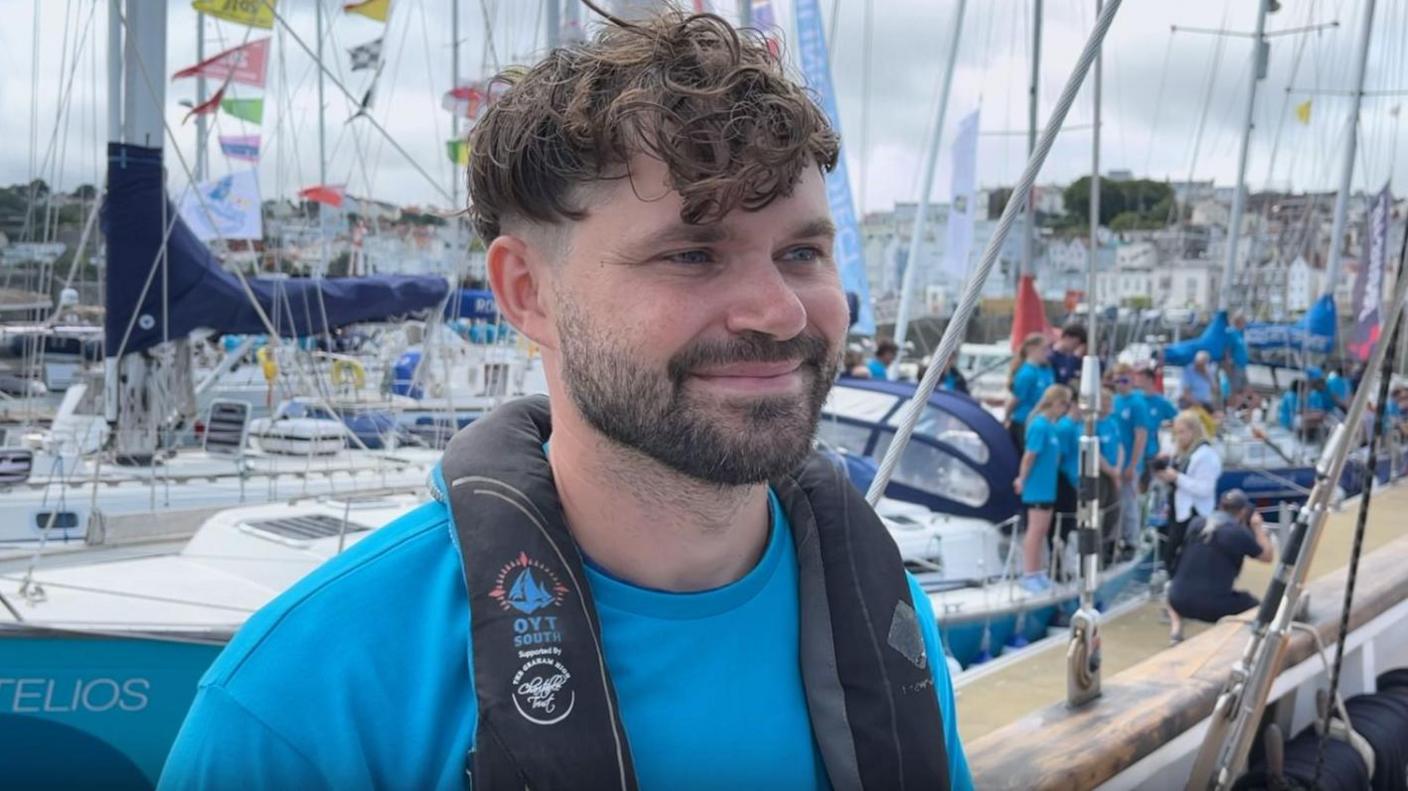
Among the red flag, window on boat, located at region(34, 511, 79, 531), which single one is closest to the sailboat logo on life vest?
window on boat, located at region(34, 511, 79, 531)

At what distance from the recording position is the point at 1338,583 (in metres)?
3.98

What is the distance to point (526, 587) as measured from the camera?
123cm

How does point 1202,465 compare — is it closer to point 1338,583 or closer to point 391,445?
point 1338,583

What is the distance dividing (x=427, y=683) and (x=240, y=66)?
11.6 m

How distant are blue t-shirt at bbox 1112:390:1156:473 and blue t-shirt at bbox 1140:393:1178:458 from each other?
206 millimetres

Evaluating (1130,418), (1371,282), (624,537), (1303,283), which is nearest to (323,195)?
(1130,418)

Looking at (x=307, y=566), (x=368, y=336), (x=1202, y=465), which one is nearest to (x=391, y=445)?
(x=307, y=566)

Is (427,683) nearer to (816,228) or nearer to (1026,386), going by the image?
(816,228)

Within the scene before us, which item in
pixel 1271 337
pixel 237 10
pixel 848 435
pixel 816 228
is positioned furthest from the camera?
pixel 1271 337

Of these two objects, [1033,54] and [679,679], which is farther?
[1033,54]

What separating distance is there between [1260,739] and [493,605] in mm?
2877

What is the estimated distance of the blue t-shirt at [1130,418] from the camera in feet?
30.6

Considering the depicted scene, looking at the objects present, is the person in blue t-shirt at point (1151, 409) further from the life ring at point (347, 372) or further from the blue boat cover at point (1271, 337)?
the life ring at point (347, 372)

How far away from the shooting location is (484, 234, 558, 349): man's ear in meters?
1.34
